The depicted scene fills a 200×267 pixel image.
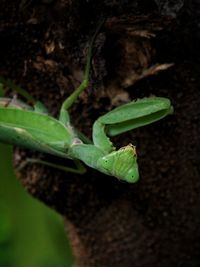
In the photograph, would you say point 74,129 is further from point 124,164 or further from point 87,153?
point 124,164

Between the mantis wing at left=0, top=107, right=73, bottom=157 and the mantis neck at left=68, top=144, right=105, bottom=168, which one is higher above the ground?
the mantis wing at left=0, top=107, right=73, bottom=157

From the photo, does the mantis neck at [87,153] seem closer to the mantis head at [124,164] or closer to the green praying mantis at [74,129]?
the green praying mantis at [74,129]

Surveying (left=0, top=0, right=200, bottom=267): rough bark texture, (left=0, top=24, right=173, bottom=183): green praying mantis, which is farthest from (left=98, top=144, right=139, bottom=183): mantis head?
(left=0, top=0, right=200, bottom=267): rough bark texture

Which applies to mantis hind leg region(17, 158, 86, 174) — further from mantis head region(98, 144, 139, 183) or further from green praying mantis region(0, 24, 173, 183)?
mantis head region(98, 144, 139, 183)

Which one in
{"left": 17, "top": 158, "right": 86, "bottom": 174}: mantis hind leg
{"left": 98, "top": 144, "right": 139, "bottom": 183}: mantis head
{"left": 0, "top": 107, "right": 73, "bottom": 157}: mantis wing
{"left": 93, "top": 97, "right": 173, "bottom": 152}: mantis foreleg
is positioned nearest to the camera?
{"left": 98, "top": 144, "right": 139, "bottom": 183}: mantis head

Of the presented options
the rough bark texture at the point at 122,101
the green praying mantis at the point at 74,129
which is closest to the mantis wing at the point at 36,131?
the green praying mantis at the point at 74,129
